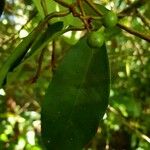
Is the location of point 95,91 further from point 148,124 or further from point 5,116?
point 148,124

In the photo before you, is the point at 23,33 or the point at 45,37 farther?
the point at 23,33

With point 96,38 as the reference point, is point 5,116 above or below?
below

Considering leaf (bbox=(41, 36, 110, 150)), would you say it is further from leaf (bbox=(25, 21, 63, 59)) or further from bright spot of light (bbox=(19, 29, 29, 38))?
bright spot of light (bbox=(19, 29, 29, 38))

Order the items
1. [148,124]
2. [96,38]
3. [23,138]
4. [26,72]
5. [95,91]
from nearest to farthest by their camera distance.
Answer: [96,38] → [95,91] → [26,72] → [23,138] → [148,124]

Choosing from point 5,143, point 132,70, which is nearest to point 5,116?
point 5,143

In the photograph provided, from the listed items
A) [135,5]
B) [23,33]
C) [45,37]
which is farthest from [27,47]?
[23,33]

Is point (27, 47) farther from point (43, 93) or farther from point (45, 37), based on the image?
point (43, 93)

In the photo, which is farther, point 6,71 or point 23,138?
point 23,138

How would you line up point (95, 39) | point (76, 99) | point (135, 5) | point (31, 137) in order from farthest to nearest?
point (31, 137), point (135, 5), point (76, 99), point (95, 39)
